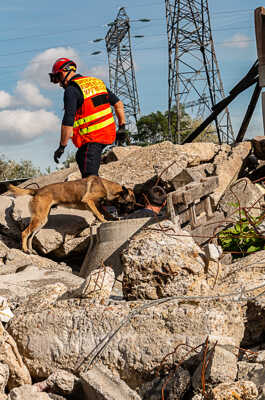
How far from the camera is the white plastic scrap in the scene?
359 centimetres

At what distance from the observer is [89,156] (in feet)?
25.4

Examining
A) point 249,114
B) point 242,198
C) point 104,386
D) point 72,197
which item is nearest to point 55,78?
point 72,197

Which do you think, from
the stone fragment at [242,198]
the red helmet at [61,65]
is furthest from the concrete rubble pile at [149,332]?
the red helmet at [61,65]

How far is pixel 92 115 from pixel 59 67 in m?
0.86

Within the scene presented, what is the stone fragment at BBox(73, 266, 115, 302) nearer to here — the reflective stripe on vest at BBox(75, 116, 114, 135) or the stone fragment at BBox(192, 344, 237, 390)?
the stone fragment at BBox(192, 344, 237, 390)

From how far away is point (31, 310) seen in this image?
3422 mm

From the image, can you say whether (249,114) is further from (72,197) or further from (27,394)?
(27,394)

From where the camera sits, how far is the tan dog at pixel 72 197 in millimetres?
8258

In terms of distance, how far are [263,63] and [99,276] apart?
1.80 metres

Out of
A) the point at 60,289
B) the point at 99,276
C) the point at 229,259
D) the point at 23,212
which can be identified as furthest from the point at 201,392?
the point at 23,212

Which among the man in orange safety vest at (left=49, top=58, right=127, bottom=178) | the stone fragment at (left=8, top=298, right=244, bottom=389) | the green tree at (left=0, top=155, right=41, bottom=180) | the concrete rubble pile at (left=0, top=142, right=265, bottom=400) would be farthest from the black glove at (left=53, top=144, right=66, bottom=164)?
the green tree at (left=0, top=155, right=41, bottom=180)

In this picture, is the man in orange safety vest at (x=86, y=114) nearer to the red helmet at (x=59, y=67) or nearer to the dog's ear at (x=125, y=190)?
the red helmet at (x=59, y=67)

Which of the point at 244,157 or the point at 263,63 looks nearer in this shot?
the point at 263,63

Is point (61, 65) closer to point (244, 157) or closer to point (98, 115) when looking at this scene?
point (98, 115)
